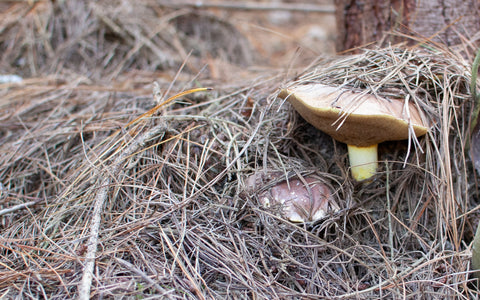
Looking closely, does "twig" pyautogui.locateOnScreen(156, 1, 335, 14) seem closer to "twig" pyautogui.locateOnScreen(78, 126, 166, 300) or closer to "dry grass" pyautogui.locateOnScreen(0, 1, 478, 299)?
"dry grass" pyautogui.locateOnScreen(0, 1, 478, 299)

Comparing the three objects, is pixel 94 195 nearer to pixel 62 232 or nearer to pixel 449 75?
pixel 62 232

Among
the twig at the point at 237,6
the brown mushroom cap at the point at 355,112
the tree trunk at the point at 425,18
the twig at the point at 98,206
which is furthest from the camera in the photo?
the twig at the point at 237,6

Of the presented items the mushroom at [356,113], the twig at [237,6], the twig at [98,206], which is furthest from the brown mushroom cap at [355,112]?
the twig at [237,6]

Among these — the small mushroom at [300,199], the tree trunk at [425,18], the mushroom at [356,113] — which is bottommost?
the small mushroom at [300,199]

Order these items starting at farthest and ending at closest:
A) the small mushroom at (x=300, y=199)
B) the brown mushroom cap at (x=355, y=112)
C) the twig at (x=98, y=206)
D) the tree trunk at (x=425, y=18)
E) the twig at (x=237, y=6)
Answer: the twig at (x=237, y=6), the tree trunk at (x=425, y=18), the small mushroom at (x=300, y=199), the brown mushroom cap at (x=355, y=112), the twig at (x=98, y=206)

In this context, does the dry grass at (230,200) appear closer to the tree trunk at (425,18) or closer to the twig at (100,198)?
the twig at (100,198)

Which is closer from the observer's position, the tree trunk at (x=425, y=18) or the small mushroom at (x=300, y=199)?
the small mushroom at (x=300, y=199)

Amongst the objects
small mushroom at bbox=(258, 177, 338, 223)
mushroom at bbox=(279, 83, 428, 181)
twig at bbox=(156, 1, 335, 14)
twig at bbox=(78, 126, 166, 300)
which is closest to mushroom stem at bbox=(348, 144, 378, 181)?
mushroom at bbox=(279, 83, 428, 181)
